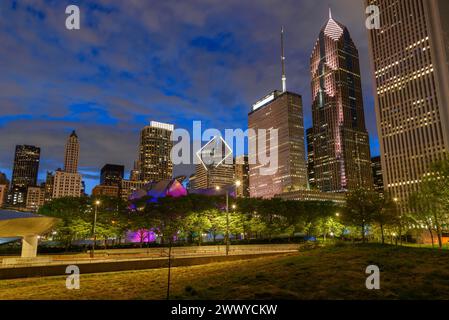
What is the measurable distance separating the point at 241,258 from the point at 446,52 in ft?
558

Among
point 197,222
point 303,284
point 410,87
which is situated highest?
point 410,87

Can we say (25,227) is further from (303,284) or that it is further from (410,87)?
(410,87)

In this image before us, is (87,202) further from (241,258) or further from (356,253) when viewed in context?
(356,253)

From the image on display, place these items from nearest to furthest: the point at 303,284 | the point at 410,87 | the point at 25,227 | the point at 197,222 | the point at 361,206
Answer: the point at 303,284 < the point at 25,227 < the point at 361,206 < the point at 197,222 < the point at 410,87

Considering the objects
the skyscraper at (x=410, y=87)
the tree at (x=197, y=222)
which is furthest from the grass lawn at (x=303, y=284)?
the skyscraper at (x=410, y=87)

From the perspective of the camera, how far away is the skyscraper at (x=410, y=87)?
16300cm

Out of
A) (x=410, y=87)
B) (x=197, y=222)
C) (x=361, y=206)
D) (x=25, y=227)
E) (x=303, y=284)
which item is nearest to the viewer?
(x=303, y=284)

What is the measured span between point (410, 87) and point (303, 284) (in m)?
184

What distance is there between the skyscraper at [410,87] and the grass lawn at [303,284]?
152829 mm

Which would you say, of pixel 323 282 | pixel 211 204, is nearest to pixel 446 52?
pixel 211 204

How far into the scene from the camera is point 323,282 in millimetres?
17094

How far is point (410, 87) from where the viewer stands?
173125mm

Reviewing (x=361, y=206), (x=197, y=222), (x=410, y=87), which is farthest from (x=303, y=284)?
(x=410, y=87)

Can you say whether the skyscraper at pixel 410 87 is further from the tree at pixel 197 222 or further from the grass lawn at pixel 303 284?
the grass lawn at pixel 303 284
